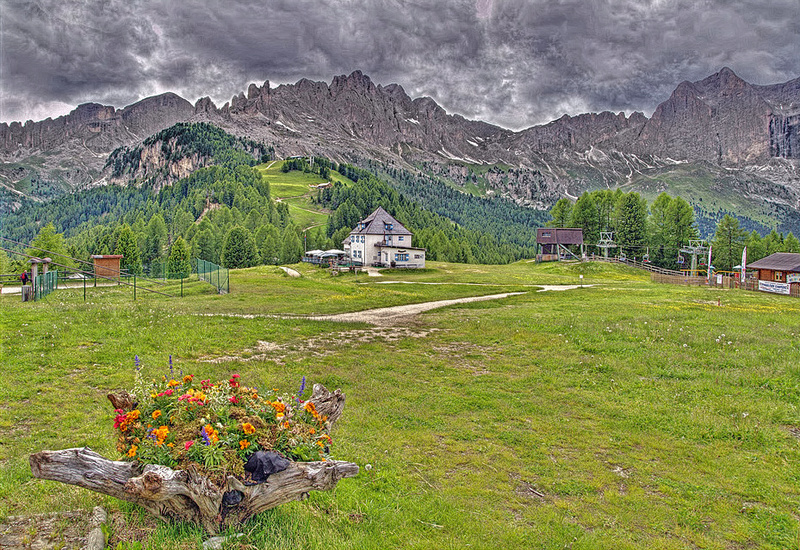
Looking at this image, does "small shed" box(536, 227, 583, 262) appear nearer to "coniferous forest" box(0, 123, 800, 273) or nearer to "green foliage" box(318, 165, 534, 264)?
"coniferous forest" box(0, 123, 800, 273)

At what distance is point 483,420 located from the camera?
36.3ft

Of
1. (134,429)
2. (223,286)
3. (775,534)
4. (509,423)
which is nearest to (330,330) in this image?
(509,423)

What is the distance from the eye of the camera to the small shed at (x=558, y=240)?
310 ft

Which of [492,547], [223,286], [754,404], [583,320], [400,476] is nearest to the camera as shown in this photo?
[492,547]

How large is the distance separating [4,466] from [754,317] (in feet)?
110

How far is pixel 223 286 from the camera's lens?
40812mm

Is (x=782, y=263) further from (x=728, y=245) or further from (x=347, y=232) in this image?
(x=347, y=232)

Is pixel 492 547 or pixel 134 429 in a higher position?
pixel 134 429

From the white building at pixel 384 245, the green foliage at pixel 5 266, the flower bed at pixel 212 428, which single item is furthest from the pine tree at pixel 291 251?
the flower bed at pixel 212 428

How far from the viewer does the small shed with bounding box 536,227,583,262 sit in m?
94.6

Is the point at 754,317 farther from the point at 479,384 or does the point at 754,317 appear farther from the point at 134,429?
the point at 134,429

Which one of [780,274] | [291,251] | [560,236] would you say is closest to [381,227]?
[291,251]

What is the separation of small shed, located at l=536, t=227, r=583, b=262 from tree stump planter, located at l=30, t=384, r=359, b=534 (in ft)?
314

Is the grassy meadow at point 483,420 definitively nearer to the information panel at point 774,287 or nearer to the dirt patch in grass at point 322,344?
the dirt patch in grass at point 322,344
